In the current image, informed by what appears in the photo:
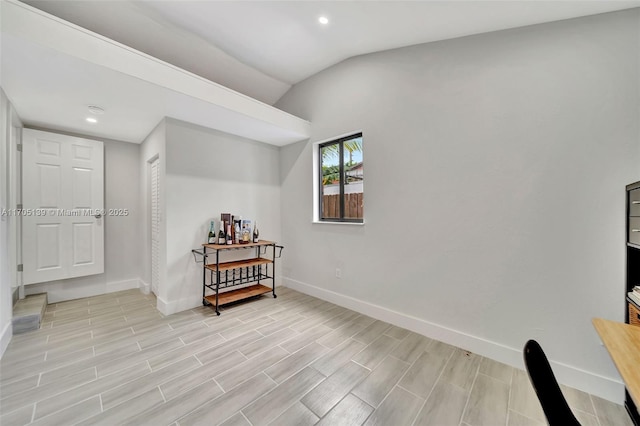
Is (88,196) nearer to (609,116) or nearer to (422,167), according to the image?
(422,167)

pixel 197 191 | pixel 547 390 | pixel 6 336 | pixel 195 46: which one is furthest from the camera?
pixel 197 191

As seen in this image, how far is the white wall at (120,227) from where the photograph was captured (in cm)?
357

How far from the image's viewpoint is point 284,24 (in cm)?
250

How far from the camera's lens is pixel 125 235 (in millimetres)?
3766

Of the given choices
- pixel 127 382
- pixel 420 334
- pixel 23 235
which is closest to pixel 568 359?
pixel 420 334

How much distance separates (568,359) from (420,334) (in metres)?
1.08

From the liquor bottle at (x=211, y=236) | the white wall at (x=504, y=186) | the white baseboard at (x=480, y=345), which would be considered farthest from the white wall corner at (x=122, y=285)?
the white wall at (x=504, y=186)

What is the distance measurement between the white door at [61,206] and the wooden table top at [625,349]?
16.4 feet

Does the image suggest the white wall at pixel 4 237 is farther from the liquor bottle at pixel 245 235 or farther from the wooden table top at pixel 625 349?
the wooden table top at pixel 625 349

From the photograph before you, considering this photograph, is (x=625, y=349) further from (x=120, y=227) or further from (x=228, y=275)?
(x=120, y=227)

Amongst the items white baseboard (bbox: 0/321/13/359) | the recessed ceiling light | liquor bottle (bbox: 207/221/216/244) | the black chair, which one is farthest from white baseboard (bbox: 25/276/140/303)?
the black chair

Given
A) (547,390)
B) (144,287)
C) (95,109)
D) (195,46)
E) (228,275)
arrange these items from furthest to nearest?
(144,287)
(228,275)
(195,46)
(95,109)
(547,390)

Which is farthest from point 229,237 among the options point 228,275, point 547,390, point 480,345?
point 547,390

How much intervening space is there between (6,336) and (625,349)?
432cm
